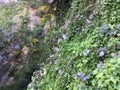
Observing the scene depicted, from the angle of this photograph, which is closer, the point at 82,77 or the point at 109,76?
the point at 109,76

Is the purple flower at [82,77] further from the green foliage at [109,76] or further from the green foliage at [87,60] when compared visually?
the green foliage at [109,76]

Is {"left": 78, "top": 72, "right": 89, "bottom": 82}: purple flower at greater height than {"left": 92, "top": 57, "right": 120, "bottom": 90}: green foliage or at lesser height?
lesser

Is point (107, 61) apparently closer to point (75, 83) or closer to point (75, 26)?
point (75, 83)

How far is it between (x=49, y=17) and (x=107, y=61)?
394 centimetres

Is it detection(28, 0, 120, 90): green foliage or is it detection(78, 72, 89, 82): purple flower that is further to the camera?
detection(78, 72, 89, 82): purple flower

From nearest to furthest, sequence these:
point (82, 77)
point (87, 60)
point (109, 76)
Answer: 1. point (109, 76)
2. point (82, 77)
3. point (87, 60)

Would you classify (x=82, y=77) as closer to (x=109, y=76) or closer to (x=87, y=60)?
(x=87, y=60)

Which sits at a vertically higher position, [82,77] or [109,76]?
[109,76]

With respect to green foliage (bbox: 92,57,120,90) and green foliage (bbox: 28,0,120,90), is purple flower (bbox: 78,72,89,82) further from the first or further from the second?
green foliage (bbox: 92,57,120,90)

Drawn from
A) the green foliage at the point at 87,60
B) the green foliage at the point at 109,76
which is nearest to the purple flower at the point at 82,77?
the green foliage at the point at 87,60

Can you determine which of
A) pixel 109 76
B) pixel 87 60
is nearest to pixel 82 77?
pixel 87 60

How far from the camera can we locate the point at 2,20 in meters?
6.61

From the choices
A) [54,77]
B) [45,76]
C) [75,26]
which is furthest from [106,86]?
[75,26]

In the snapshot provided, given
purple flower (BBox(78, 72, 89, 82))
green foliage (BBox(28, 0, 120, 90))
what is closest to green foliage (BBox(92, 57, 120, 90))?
green foliage (BBox(28, 0, 120, 90))
